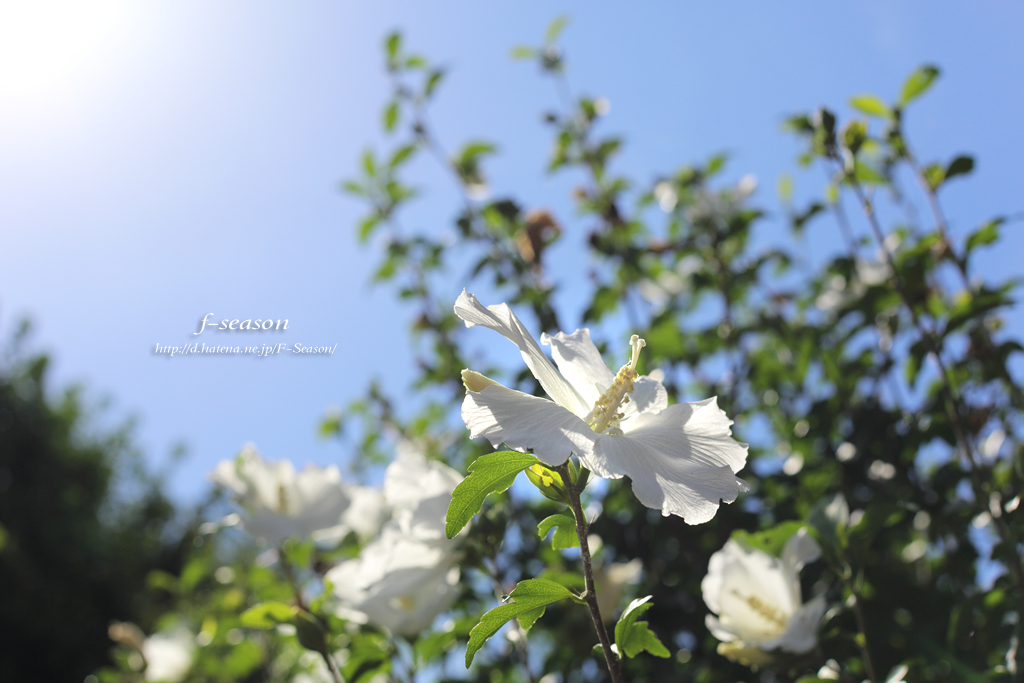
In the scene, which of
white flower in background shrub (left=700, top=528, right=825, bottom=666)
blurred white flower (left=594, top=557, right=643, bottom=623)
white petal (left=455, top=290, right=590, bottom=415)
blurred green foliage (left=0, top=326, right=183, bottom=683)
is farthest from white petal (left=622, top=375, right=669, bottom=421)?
blurred green foliage (left=0, top=326, right=183, bottom=683)

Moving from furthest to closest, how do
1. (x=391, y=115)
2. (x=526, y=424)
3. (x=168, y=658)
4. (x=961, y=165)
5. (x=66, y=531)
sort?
(x=66, y=531) → (x=391, y=115) → (x=168, y=658) → (x=961, y=165) → (x=526, y=424)

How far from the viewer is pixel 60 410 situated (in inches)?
509

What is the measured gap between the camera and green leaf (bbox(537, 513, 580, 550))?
0.81 metres

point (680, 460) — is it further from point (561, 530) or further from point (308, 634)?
point (308, 634)

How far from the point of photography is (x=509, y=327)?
31.8 inches

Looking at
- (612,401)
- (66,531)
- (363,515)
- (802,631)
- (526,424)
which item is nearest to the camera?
(526,424)

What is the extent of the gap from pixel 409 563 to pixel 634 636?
0.55 m

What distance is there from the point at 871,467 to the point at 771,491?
13.8 inches

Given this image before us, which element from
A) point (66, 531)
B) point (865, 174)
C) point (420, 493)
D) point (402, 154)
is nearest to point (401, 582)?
point (420, 493)

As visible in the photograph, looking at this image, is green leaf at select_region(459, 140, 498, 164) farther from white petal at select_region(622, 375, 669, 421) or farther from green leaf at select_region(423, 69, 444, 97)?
white petal at select_region(622, 375, 669, 421)

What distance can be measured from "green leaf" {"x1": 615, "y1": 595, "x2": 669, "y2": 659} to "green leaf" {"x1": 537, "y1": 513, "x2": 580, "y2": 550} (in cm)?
Answer: 11

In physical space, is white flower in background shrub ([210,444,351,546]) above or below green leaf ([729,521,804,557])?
above

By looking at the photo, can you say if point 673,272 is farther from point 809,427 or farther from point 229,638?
point 229,638

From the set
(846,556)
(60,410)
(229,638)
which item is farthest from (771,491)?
(60,410)
